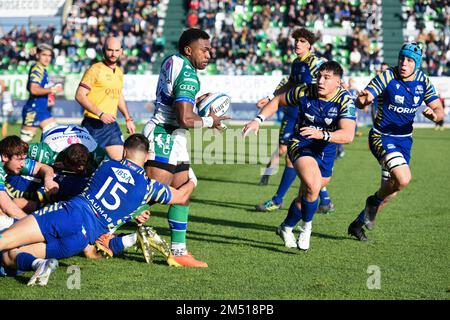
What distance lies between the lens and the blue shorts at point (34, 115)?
15031mm

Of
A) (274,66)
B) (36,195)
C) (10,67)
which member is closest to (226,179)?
(36,195)

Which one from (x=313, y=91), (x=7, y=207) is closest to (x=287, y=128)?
(x=313, y=91)

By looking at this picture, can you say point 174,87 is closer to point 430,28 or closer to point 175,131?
point 175,131

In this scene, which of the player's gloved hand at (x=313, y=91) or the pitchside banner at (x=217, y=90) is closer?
the player's gloved hand at (x=313, y=91)

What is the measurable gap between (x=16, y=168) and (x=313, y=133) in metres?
3.21

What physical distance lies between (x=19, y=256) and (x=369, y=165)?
12658 mm

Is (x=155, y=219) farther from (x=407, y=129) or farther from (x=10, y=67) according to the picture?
(x=10, y=67)

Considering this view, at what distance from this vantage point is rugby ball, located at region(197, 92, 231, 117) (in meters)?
8.08

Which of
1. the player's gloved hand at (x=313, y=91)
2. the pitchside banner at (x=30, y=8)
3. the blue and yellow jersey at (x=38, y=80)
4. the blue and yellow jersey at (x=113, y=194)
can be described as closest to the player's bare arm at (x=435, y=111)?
the player's gloved hand at (x=313, y=91)

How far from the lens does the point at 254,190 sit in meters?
13.9

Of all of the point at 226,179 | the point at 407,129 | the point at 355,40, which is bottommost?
the point at 226,179

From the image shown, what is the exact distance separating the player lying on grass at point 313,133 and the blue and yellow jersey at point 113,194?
1656mm

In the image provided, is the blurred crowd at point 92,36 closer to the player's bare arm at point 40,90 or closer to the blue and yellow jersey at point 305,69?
the player's bare arm at point 40,90

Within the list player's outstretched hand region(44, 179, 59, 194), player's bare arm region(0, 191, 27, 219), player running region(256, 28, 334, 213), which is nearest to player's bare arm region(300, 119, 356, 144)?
player running region(256, 28, 334, 213)
